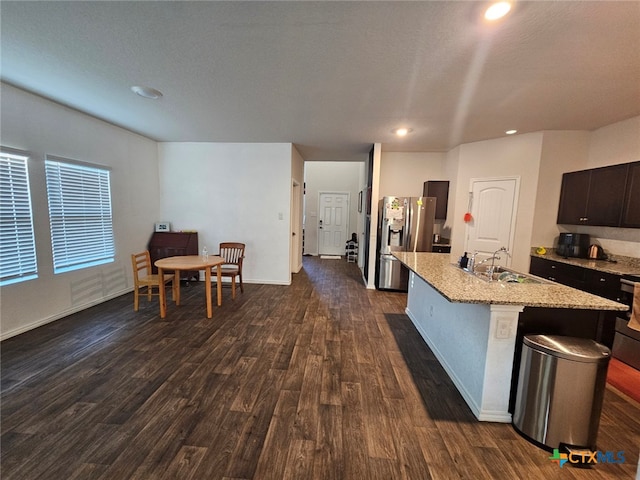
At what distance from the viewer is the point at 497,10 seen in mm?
1495

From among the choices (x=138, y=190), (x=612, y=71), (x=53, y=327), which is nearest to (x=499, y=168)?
(x=612, y=71)

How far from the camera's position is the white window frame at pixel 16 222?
2582 millimetres

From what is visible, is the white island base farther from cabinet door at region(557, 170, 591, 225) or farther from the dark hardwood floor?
cabinet door at region(557, 170, 591, 225)

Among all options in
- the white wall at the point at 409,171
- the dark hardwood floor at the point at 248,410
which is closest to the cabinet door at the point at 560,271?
the dark hardwood floor at the point at 248,410

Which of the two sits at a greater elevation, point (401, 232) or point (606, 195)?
point (606, 195)

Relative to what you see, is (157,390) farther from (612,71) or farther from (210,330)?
(612,71)

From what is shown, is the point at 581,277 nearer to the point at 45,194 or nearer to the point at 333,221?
the point at 333,221

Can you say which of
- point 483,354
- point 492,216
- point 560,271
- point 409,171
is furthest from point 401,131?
point 483,354

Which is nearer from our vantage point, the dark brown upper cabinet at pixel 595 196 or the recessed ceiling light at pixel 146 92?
the recessed ceiling light at pixel 146 92

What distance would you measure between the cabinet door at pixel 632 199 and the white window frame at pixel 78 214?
263 inches

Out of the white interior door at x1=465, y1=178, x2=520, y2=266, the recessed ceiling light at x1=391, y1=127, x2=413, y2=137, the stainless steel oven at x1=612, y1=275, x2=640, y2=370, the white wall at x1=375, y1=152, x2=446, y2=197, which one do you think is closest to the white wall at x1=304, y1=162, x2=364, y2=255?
the white wall at x1=375, y1=152, x2=446, y2=197

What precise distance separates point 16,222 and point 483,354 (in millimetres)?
4589

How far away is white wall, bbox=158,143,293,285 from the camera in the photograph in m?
4.66

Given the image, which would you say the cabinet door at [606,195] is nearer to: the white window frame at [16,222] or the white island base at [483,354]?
the white island base at [483,354]
